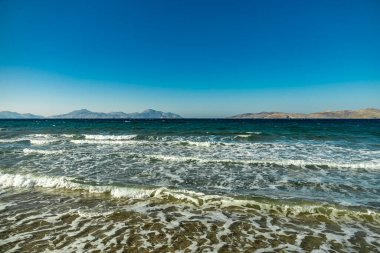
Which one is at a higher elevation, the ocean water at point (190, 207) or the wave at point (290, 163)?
the wave at point (290, 163)

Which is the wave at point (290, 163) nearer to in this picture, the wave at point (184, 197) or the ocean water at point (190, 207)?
the ocean water at point (190, 207)

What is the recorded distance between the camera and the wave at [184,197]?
898 centimetres

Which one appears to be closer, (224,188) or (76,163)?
(224,188)

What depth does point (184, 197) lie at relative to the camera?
1024cm

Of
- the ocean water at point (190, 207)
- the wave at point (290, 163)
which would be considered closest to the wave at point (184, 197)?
the ocean water at point (190, 207)

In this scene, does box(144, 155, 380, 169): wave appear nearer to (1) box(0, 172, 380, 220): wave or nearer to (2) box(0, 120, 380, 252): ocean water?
(2) box(0, 120, 380, 252): ocean water

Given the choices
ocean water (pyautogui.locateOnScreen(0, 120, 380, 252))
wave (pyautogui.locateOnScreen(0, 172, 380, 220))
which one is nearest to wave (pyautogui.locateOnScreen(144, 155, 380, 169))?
ocean water (pyautogui.locateOnScreen(0, 120, 380, 252))

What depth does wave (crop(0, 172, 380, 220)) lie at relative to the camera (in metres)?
8.98

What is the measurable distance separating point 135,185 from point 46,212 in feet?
12.3

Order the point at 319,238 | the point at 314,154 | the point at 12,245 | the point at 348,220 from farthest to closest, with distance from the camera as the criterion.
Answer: the point at 314,154 < the point at 348,220 < the point at 319,238 < the point at 12,245

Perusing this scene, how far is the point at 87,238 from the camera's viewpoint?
275 inches

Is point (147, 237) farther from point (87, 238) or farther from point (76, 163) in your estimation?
point (76, 163)

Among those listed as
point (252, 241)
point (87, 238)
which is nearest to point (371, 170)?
point (252, 241)

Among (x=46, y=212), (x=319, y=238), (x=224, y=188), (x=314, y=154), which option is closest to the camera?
(x=319, y=238)
